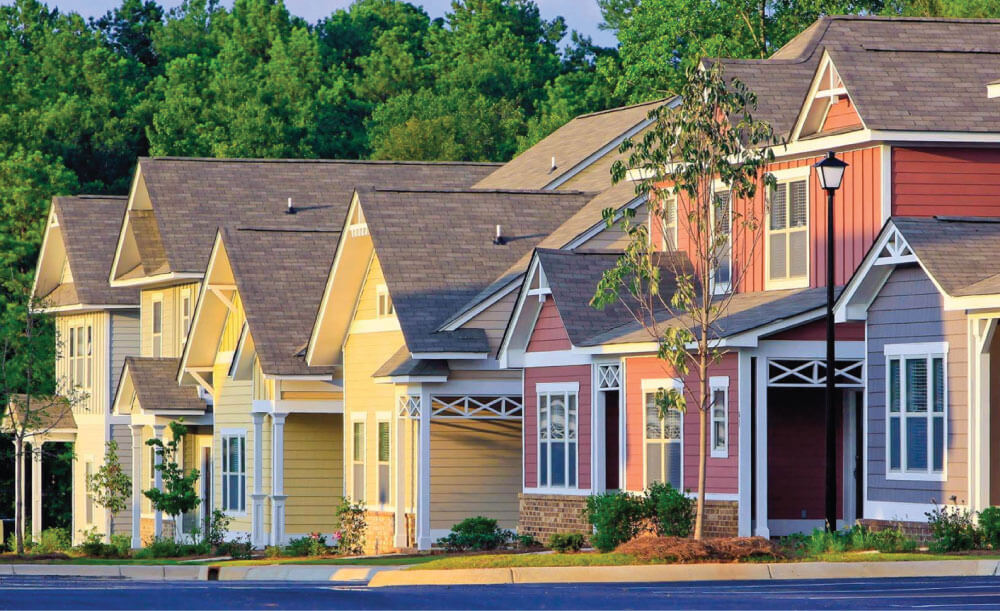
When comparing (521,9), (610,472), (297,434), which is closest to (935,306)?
(610,472)

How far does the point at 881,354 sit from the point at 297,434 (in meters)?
Result: 17.3

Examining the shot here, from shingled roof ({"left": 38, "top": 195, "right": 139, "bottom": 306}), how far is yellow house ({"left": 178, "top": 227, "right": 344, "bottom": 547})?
23.8 ft

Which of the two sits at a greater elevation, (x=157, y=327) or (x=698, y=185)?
(x=698, y=185)

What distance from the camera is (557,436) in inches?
1377

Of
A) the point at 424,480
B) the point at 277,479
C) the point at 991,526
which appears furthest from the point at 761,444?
the point at 277,479

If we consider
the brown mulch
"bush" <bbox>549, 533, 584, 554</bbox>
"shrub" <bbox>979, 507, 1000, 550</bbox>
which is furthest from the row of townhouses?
the brown mulch

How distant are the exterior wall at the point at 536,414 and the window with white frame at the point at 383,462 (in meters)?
4.48

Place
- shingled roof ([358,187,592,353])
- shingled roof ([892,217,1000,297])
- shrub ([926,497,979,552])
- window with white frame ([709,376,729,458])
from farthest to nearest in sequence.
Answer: shingled roof ([358,187,592,353]) < window with white frame ([709,376,729,458]) < shingled roof ([892,217,1000,297]) < shrub ([926,497,979,552])

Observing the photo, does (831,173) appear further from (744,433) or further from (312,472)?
(312,472)

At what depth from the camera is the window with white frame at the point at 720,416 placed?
30.9m

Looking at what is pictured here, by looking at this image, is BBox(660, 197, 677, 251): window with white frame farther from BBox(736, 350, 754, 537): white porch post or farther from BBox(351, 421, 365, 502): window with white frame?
BBox(351, 421, 365, 502): window with white frame

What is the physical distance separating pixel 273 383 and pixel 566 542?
12.5 meters

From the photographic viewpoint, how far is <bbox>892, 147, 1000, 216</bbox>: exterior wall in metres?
31.5

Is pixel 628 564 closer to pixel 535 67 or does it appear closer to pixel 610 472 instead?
pixel 610 472
